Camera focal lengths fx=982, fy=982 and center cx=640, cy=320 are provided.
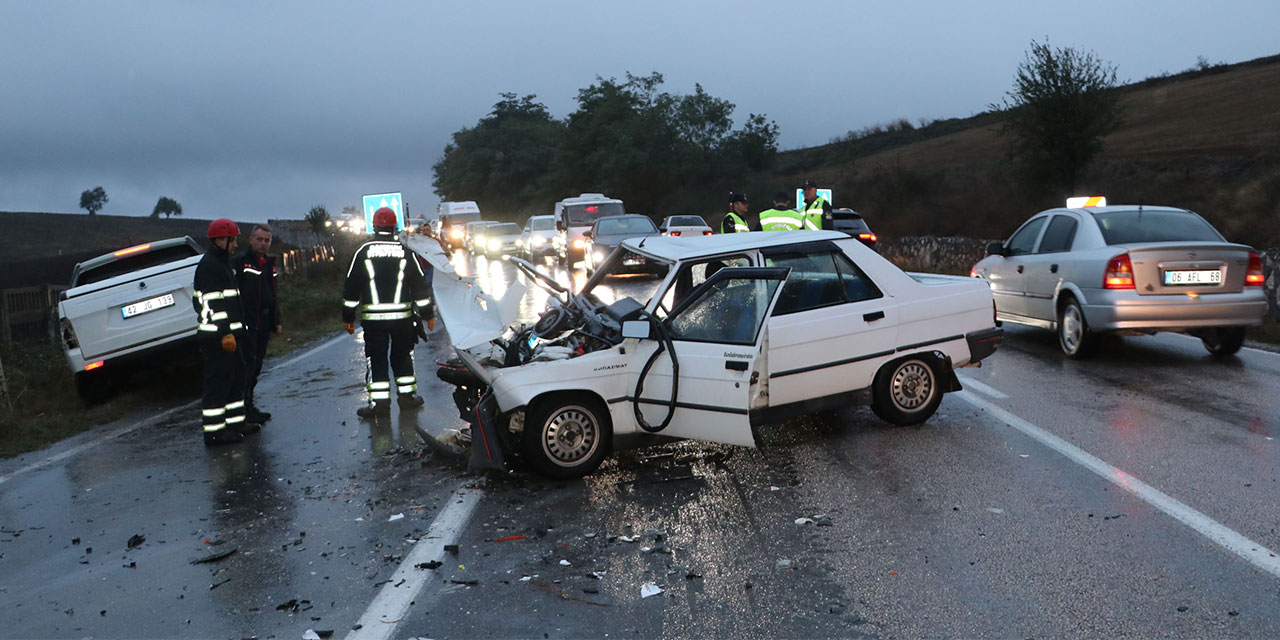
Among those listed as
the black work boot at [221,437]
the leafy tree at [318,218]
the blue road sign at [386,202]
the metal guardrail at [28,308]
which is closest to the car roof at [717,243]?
the black work boot at [221,437]

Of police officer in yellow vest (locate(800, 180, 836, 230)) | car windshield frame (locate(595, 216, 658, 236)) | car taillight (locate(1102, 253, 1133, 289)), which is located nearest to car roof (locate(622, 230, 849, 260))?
car taillight (locate(1102, 253, 1133, 289))

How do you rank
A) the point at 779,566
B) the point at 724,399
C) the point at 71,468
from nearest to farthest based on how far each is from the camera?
the point at 779,566
the point at 724,399
the point at 71,468

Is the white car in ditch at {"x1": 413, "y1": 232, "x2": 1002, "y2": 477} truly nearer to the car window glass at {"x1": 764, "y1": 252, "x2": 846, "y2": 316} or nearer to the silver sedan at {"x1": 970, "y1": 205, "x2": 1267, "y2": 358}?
the car window glass at {"x1": 764, "y1": 252, "x2": 846, "y2": 316}

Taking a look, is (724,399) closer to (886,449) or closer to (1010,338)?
(886,449)

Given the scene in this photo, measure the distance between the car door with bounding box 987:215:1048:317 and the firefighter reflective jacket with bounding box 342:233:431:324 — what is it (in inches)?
267

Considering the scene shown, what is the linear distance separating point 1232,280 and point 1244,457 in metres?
4.13

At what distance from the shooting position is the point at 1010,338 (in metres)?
12.7

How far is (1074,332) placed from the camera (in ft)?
34.4

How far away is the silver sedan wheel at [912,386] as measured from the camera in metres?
7.38

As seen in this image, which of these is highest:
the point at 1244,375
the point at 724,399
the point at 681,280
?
the point at 681,280

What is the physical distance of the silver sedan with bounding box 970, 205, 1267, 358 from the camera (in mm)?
9633

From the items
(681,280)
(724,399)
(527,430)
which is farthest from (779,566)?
(681,280)

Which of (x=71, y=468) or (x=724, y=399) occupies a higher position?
(x=724, y=399)

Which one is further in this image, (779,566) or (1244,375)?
(1244,375)
